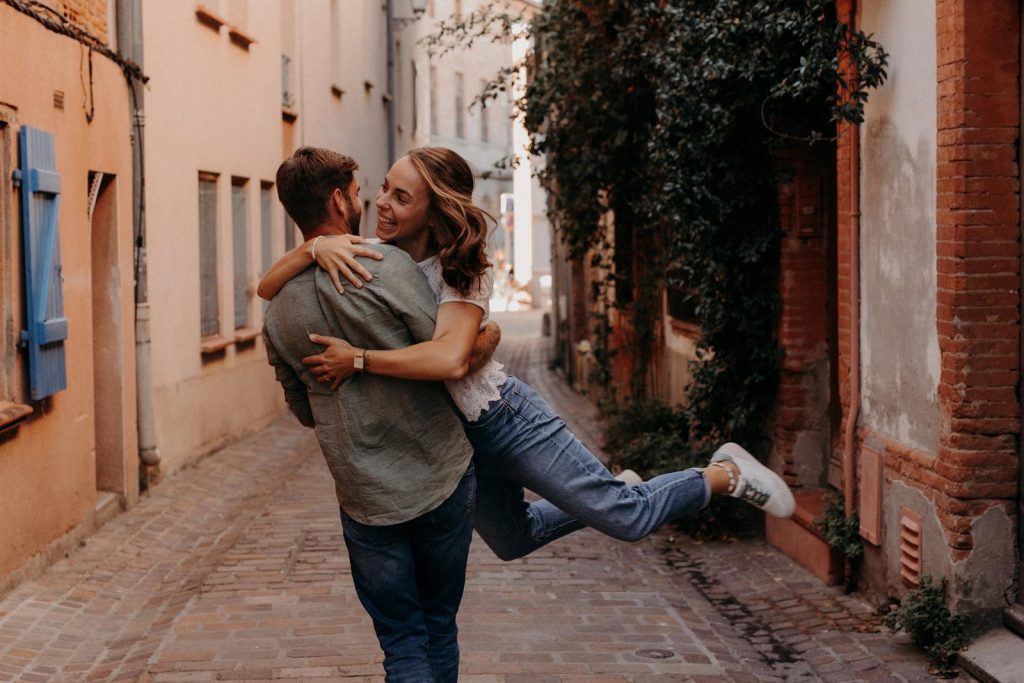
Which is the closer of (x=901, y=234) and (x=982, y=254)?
(x=982, y=254)

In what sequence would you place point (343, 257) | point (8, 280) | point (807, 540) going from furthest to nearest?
point (807, 540) → point (8, 280) → point (343, 257)

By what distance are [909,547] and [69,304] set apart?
5228 mm

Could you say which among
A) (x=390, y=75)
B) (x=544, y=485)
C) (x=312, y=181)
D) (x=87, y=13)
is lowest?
(x=544, y=485)

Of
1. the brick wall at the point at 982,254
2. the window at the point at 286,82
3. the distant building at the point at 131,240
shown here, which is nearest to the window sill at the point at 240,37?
the distant building at the point at 131,240

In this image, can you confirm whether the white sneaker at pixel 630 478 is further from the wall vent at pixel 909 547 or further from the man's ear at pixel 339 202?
the wall vent at pixel 909 547

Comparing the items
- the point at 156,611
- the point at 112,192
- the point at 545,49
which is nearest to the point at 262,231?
the point at 545,49

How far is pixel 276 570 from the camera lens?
781cm

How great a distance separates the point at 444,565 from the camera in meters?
4.13

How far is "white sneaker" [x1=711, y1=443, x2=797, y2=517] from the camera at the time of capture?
4.57 metres

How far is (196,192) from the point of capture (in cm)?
1244

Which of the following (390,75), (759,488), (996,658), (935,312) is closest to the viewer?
(759,488)

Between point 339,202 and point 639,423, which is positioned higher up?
point 339,202

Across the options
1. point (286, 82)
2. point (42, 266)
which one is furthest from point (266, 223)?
point (42, 266)

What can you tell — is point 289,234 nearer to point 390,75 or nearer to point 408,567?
point 390,75
